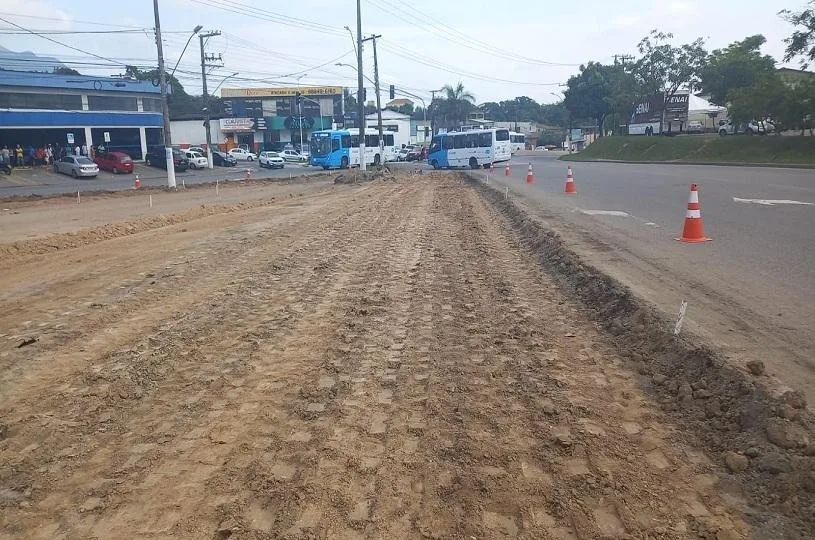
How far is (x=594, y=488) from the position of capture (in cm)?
321

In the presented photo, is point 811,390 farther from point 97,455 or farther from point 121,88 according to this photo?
point 121,88

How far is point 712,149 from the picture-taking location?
4159cm

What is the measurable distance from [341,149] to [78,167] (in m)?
18.0

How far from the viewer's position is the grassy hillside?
114ft

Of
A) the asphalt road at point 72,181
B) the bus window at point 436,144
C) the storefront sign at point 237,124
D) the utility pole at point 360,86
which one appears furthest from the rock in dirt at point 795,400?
the storefront sign at point 237,124

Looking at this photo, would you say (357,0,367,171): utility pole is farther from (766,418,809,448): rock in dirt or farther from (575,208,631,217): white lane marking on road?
(766,418,809,448): rock in dirt

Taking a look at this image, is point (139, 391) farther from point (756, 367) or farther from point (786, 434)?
point (756, 367)

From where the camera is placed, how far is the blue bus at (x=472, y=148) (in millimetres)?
41497

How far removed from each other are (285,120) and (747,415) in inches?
3086

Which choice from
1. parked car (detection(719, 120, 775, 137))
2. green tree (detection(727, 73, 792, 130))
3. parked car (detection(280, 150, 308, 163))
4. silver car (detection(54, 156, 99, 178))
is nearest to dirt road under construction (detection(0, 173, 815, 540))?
green tree (detection(727, 73, 792, 130))

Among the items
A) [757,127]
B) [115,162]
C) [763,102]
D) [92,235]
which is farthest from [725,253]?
[757,127]

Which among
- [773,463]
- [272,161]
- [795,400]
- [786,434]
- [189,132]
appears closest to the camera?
[773,463]

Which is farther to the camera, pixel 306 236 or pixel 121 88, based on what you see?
pixel 121 88

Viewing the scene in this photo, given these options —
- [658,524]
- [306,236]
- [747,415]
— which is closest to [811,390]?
[747,415]
